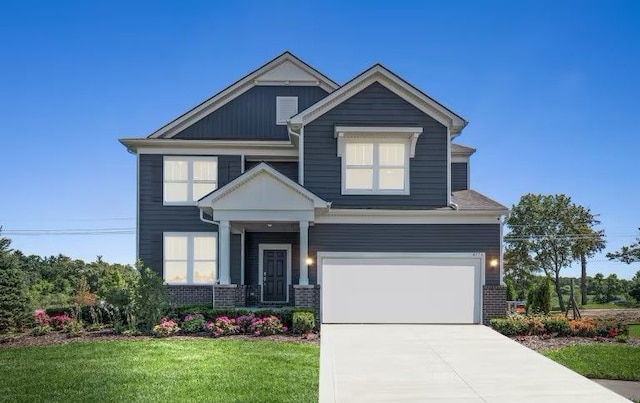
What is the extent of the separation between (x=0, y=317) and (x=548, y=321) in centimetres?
1595

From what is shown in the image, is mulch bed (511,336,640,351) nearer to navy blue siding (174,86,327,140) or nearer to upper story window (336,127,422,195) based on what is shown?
upper story window (336,127,422,195)

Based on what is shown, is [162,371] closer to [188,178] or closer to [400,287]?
[400,287]

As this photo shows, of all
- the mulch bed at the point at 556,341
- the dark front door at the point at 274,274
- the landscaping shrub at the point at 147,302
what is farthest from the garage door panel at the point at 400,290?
the landscaping shrub at the point at 147,302

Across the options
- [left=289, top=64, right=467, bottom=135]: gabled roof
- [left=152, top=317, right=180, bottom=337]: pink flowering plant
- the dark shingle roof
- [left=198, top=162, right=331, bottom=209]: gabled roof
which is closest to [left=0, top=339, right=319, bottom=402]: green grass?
[left=152, top=317, right=180, bottom=337]: pink flowering plant

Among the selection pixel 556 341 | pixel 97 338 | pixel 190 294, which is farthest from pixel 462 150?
pixel 97 338

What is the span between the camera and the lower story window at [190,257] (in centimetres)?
1792

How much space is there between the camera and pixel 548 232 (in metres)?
36.0

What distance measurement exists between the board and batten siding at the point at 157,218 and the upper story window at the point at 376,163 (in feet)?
14.4

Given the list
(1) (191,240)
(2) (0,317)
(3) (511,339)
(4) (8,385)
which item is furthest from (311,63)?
(4) (8,385)

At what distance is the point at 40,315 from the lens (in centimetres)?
1498

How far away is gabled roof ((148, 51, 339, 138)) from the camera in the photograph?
62.5ft

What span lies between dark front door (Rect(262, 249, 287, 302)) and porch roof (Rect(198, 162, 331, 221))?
12.1 ft

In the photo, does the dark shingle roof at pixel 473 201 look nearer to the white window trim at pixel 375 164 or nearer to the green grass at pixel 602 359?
the white window trim at pixel 375 164

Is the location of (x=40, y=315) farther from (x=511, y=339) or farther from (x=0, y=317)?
(x=511, y=339)
